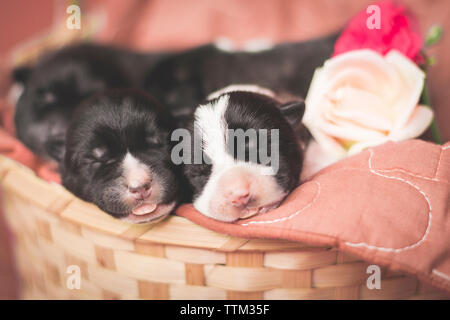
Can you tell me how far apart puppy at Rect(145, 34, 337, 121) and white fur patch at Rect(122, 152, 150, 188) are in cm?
54

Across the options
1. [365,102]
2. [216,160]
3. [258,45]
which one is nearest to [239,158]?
[216,160]

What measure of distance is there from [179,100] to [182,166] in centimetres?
58

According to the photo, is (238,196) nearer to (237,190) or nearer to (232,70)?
(237,190)

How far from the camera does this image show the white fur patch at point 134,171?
88 cm

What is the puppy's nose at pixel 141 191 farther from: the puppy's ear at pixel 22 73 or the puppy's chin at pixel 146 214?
the puppy's ear at pixel 22 73

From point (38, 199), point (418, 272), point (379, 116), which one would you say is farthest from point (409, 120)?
point (38, 199)

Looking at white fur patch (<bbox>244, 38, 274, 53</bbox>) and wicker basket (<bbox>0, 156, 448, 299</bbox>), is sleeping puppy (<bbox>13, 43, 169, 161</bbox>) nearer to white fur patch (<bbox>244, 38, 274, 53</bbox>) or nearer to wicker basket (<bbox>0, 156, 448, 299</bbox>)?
wicker basket (<bbox>0, 156, 448, 299</bbox>)

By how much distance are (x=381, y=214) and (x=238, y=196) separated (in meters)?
0.28

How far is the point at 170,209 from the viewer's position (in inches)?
36.7

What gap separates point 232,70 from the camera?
154cm

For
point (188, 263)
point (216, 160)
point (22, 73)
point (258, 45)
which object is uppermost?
point (258, 45)

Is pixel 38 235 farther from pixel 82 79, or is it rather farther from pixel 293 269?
pixel 293 269

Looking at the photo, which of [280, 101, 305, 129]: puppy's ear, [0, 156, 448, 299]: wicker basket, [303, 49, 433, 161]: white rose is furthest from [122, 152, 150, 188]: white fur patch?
[303, 49, 433, 161]: white rose

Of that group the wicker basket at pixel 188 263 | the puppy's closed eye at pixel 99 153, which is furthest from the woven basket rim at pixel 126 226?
Answer: the puppy's closed eye at pixel 99 153
